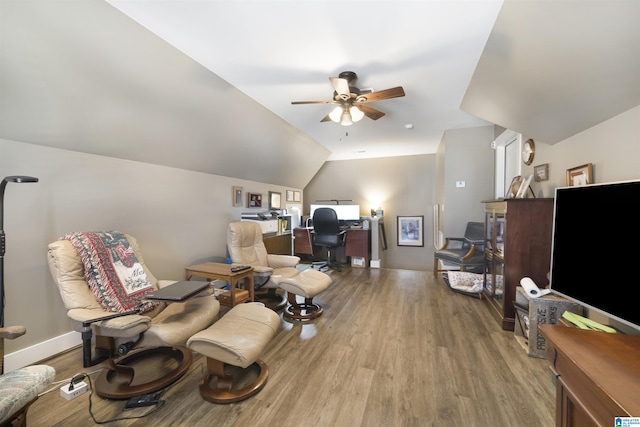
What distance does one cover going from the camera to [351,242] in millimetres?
5051

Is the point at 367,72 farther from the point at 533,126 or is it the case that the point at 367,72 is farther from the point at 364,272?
the point at 364,272

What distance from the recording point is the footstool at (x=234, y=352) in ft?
4.85

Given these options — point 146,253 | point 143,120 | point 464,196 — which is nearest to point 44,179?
point 143,120

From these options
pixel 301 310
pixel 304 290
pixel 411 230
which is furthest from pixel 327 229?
pixel 411 230

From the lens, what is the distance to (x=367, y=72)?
2334 millimetres

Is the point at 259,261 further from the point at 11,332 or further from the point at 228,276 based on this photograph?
the point at 11,332

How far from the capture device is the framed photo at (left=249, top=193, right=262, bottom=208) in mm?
4312

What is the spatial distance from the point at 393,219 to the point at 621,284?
188 inches

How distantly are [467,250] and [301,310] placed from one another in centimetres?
284

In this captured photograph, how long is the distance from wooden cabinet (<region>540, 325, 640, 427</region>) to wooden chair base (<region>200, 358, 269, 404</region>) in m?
1.62

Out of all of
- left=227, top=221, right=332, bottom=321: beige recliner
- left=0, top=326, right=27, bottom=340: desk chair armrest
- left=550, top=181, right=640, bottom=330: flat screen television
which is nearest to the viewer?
left=550, top=181, right=640, bottom=330: flat screen television

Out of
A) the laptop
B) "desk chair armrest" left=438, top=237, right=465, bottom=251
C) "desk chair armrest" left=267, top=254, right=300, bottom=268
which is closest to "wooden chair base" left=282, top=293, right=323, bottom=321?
"desk chair armrest" left=267, top=254, right=300, bottom=268

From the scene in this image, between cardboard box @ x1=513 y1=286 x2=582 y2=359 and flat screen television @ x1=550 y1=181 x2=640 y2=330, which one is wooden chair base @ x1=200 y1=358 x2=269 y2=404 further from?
cardboard box @ x1=513 y1=286 x2=582 y2=359

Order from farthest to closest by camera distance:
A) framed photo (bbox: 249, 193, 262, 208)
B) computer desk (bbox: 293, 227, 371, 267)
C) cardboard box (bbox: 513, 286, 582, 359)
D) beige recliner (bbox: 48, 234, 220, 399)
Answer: computer desk (bbox: 293, 227, 371, 267) → framed photo (bbox: 249, 193, 262, 208) → cardboard box (bbox: 513, 286, 582, 359) → beige recliner (bbox: 48, 234, 220, 399)
